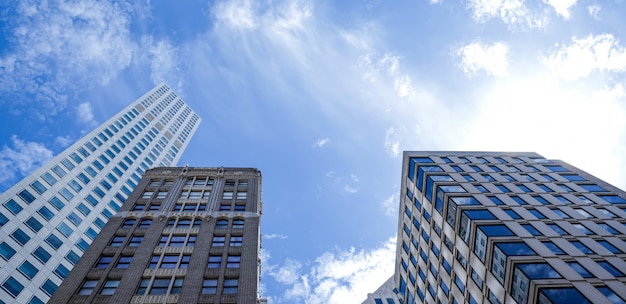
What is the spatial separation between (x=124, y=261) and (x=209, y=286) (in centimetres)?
872

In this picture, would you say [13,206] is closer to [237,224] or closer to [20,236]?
[20,236]

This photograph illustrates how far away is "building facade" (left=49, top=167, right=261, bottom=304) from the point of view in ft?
95.9

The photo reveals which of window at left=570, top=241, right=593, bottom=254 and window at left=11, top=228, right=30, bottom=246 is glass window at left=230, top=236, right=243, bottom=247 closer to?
window at left=11, top=228, right=30, bottom=246

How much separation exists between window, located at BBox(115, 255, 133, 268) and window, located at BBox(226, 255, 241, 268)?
851cm

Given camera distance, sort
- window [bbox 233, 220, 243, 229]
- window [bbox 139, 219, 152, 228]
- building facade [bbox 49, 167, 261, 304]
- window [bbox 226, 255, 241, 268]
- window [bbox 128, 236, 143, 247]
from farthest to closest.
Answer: window [bbox 233, 220, 243, 229] → window [bbox 139, 219, 152, 228] → window [bbox 128, 236, 143, 247] → window [bbox 226, 255, 241, 268] → building facade [bbox 49, 167, 261, 304]

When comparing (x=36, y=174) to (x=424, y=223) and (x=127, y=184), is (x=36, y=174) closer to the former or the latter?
(x=127, y=184)

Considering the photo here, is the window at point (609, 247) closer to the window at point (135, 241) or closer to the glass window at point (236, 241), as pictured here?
the glass window at point (236, 241)

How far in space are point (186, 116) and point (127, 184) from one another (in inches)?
2008

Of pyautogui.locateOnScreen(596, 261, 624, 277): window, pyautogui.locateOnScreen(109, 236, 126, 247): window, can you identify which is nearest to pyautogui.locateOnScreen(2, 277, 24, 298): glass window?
pyautogui.locateOnScreen(109, 236, 126, 247): window

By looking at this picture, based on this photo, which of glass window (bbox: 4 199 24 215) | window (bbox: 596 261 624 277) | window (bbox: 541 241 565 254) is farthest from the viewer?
glass window (bbox: 4 199 24 215)

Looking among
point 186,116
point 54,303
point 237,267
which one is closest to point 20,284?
point 54,303

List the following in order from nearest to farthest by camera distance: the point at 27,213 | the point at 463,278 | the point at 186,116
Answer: the point at 463,278 → the point at 27,213 → the point at 186,116

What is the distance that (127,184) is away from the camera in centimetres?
7019

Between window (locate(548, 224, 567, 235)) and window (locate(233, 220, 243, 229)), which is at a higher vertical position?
window (locate(233, 220, 243, 229))
